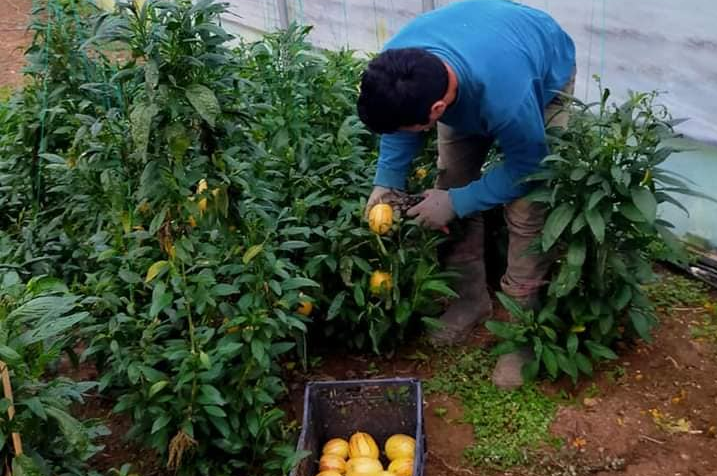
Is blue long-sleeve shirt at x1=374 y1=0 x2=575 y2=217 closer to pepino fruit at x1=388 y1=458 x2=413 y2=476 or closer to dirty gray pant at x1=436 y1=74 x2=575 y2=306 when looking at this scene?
dirty gray pant at x1=436 y1=74 x2=575 y2=306

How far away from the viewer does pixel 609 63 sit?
12.9 feet

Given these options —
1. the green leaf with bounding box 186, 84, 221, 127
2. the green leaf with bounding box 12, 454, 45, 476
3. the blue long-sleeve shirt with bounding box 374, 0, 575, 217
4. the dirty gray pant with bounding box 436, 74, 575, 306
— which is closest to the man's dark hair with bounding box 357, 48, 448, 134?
the blue long-sleeve shirt with bounding box 374, 0, 575, 217

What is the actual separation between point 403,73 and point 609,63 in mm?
1800

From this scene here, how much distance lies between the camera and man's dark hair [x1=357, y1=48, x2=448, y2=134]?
248 centimetres

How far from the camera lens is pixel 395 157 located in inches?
128

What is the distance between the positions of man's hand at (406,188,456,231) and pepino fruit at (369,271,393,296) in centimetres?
24

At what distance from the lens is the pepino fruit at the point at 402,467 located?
272 cm

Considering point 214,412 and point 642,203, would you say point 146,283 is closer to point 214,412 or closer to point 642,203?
point 214,412

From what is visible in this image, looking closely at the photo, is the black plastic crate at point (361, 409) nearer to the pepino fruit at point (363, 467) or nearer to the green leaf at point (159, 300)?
the pepino fruit at point (363, 467)

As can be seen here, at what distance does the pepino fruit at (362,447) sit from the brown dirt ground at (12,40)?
4.93 m

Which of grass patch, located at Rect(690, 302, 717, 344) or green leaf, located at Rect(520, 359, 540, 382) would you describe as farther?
grass patch, located at Rect(690, 302, 717, 344)

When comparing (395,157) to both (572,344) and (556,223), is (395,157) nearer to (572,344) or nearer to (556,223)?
(556,223)

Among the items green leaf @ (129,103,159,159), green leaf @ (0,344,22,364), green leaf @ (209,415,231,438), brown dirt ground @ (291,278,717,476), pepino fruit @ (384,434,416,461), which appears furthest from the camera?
brown dirt ground @ (291,278,717,476)

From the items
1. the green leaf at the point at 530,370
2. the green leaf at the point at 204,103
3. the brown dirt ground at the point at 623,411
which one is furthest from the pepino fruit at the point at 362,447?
the green leaf at the point at 204,103
